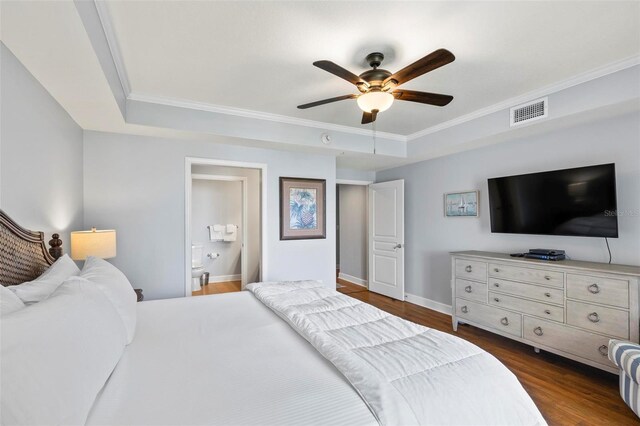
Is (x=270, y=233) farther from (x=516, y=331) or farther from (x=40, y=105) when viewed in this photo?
(x=516, y=331)

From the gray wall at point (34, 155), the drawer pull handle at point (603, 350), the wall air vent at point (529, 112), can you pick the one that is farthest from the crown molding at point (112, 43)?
the drawer pull handle at point (603, 350)

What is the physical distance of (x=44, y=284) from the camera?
1436 mm

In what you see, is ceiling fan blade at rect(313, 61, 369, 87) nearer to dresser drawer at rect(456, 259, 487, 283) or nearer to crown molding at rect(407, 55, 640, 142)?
crown molding at rect(407, 55, 640, 142)

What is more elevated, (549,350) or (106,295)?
(106,295)

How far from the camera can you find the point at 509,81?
8.71 feet

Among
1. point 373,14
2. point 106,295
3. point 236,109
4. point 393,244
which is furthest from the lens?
point 393,244

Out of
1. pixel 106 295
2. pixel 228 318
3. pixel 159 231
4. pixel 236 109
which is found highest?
pixel 236 109

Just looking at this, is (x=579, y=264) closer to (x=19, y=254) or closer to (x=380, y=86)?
(x=380, y=86)

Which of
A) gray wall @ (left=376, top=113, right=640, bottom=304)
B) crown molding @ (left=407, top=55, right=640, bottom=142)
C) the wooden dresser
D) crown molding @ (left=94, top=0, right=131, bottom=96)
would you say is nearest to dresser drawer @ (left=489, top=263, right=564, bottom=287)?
the wooden dresser

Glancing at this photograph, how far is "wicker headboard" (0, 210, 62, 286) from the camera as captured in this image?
1494mm

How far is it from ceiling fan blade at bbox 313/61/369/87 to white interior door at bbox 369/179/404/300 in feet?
9.23

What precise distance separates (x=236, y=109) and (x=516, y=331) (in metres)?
3.65

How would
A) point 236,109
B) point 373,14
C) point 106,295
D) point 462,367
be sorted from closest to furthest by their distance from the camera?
point 462,367 → point 106,295 → point 373,14 → point 236,109

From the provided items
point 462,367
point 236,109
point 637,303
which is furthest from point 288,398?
point 236,109
